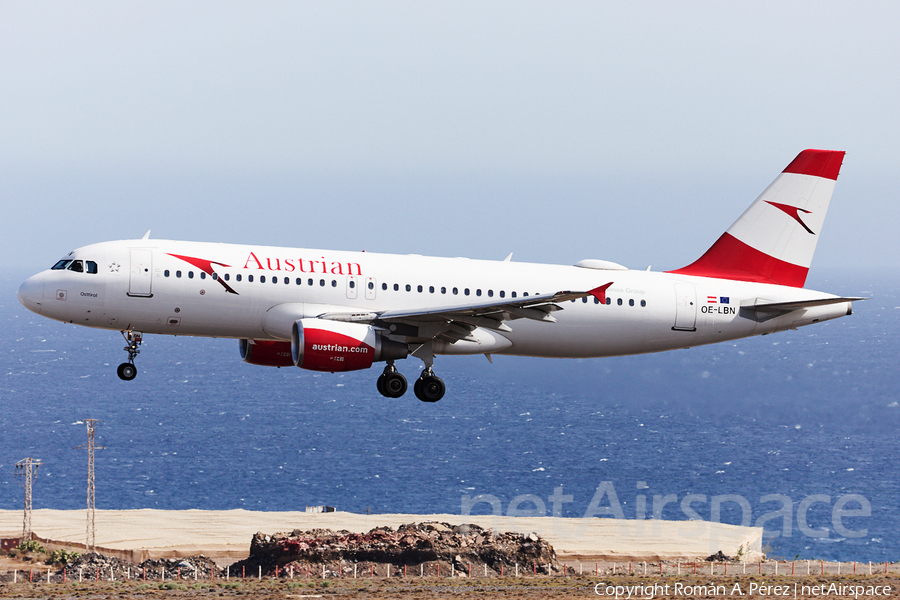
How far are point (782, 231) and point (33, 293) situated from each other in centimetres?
3120

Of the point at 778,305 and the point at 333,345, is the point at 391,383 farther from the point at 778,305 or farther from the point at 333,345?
the point at 778,305

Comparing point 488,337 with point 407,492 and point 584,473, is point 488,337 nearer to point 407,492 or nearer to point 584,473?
point 407,492

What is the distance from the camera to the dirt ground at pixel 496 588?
52844mm

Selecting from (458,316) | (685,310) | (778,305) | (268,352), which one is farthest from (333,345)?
(778,305)

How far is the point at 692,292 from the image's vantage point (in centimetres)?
4506

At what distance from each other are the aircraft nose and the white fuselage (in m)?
0.05

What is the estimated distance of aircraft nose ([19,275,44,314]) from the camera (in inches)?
1574

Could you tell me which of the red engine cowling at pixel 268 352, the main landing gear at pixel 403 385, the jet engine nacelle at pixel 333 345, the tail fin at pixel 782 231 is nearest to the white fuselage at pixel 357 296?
the jet engine nacelle at pixel 333 345

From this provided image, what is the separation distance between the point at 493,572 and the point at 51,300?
38605mm

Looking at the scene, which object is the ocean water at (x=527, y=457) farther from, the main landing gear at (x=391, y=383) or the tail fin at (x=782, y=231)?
the main landing gear at (x=391, y=383)

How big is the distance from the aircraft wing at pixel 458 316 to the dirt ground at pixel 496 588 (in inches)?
665

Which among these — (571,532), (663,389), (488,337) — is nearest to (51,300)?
(488,337)

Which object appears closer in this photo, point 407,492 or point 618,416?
point 407,492

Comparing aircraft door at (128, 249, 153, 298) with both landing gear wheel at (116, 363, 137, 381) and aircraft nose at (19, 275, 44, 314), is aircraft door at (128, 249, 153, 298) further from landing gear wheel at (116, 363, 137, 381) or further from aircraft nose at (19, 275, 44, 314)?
aircraft nose at (19, 275, 44, 314)
